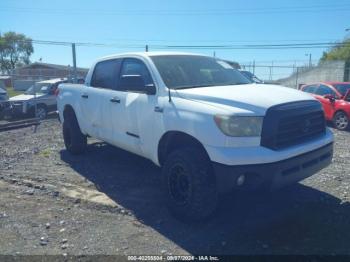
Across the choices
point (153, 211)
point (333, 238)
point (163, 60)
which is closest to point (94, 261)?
point (153, 211)

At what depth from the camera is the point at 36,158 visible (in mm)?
7316

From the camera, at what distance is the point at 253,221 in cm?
419

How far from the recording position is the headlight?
12.1 ft

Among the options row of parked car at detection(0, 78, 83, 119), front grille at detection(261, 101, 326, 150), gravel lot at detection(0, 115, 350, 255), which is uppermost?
front grille at detection(261, 101, 326, 150)

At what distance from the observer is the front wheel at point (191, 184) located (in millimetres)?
3896

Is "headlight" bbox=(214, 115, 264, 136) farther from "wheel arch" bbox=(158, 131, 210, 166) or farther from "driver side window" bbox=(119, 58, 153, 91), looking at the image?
"driver side window" bbox=(119, 58, 153, 91)

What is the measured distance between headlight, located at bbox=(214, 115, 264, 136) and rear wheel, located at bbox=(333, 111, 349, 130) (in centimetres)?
814

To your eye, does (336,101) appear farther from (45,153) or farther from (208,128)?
(208,128)

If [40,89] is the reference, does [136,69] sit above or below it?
above

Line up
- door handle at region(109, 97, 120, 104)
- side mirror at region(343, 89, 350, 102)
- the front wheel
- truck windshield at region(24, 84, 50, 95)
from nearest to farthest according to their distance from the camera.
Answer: the front wheel, door handle at region(109, 97, 120, 104), side mirror at region(343, 89, 350, 102), truck windshield at region(24, 84, 50, 95)

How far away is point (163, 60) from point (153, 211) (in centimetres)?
209

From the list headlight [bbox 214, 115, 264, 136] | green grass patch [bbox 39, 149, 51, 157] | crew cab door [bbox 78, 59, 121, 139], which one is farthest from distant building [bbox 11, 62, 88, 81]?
headlight [bbox 214, 115, 264, 136]

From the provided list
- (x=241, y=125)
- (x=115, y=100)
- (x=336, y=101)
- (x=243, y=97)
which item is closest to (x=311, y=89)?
(x=336, y=101)

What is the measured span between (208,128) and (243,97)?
1.87 feet
